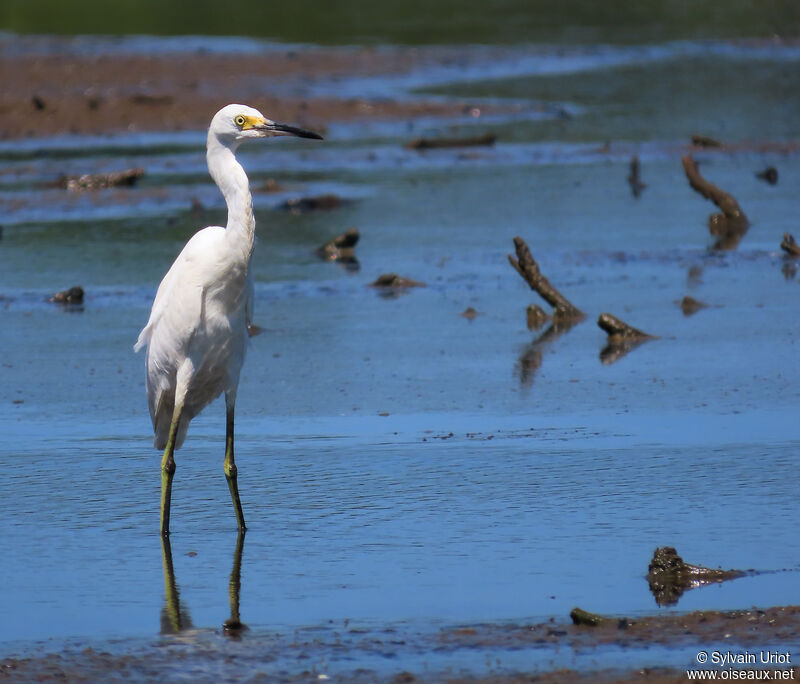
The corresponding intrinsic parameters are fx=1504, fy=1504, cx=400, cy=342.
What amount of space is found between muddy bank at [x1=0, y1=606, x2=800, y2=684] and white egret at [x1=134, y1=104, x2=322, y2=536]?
1538mm

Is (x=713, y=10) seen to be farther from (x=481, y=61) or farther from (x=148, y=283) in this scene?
(x=148, y=283)

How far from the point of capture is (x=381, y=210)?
16672 millimetres

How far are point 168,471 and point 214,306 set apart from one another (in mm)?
827

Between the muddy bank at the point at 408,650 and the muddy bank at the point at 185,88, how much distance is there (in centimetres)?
1749

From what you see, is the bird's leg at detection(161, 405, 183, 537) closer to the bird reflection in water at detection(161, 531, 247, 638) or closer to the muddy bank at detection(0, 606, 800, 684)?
the bird reflection in water at detection(161, 531, 247, 638)

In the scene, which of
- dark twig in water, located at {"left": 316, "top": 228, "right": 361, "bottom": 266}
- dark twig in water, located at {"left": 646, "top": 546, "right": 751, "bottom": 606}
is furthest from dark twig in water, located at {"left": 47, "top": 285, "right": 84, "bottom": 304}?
dark twig in water, located at {"left": 646, "top": 546, "right": 751, "bottom": 606}

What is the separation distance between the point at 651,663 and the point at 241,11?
124ft

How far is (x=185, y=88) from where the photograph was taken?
1047 inches

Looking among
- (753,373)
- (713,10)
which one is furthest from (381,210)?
(713,10)

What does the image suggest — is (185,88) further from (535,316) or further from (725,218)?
(535,316)

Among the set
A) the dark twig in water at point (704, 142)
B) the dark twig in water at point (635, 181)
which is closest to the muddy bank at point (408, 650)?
the dark twig in water at point (635, 181)

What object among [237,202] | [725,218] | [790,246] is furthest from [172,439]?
[725,218]

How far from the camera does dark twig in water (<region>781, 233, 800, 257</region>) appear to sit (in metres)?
13.0

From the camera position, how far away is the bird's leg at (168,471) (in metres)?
7.09
